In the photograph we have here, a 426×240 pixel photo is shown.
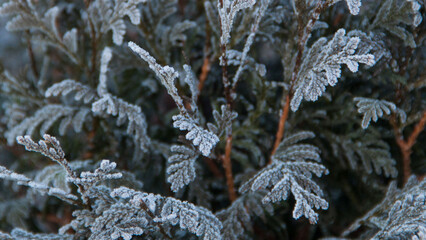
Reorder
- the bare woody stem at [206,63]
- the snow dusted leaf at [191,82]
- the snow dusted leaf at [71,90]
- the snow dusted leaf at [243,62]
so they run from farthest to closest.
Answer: the bare woody stem at [206,63] < the snow dusted leaf at [71,90] < the snow dusted leaf at [243,62] < the snow dusted leaf at [191,82]

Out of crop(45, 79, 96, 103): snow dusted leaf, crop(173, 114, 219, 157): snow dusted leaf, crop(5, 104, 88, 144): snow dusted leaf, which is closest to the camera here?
crop(173, 114, 219, 157): snow dusted leaf

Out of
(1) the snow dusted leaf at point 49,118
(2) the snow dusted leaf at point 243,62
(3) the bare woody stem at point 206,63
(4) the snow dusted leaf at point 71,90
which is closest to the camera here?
(2) the snow dusted leaf at point 243,62

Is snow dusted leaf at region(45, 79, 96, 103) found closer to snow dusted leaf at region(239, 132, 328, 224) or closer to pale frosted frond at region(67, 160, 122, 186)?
pale frosted frond at region(67, 160, 122, 186)

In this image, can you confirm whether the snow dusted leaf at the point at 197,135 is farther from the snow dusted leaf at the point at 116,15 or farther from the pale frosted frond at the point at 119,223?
A: the snow dusted leaf at the point at 116,15

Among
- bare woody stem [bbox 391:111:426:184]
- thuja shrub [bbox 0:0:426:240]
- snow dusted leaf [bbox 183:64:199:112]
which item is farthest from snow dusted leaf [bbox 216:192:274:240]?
bare woody stem [bbox 391:111:426:184]

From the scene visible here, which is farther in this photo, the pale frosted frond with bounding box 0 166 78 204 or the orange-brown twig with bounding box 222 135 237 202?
the orange-brown twig with bounding box 222 135 237 202

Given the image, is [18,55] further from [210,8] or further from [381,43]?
[381,43]

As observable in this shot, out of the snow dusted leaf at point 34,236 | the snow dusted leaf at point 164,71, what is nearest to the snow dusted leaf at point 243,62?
the snow dusted leaf at point 164,71

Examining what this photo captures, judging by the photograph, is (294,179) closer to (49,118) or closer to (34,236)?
(34,236)

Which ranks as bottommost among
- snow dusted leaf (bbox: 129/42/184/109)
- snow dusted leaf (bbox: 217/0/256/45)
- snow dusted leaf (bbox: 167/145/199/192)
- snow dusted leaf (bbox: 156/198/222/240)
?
snow dusted leaf (bbox: 156/198/222/240)
